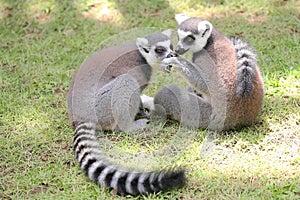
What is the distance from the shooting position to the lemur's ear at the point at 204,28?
488 centimetres

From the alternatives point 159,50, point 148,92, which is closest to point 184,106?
point 159,50

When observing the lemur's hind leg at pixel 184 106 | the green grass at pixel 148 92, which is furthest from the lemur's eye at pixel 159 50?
the green grass at pixel 148 92

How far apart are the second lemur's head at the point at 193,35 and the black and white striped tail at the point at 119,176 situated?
1.29 meters

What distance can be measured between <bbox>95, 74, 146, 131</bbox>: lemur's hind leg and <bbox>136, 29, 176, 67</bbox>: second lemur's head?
285 mm

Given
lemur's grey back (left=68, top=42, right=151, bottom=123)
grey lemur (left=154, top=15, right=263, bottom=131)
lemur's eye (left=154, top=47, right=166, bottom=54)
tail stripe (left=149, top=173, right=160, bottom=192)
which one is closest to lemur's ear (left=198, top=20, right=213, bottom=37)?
grey lemur (left=154, top=15, right=263, bottom=131)

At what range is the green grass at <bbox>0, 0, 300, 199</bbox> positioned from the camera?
4.36 metres

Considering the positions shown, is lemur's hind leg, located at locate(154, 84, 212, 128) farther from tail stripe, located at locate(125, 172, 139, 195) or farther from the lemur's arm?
tail stripe, located at locate(125, 172, 139, 195)

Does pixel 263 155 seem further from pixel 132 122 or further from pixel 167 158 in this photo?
pixel 132 122

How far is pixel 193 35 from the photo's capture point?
494 centimetres

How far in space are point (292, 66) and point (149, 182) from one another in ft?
8.49

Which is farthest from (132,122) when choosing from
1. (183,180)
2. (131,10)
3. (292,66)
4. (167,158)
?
(131,10)

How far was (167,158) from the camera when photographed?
183 inches

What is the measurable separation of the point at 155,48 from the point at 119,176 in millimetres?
1505

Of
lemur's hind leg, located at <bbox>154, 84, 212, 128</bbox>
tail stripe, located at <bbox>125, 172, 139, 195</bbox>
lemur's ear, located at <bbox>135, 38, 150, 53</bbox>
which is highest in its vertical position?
lemur's ear, located at <bbox>135, 38, 150, 53</bbox>
